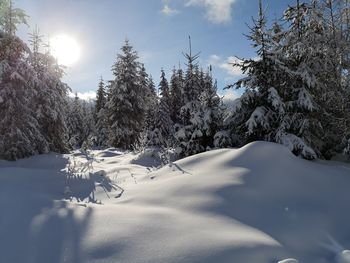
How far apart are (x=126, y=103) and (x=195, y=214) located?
23234mm

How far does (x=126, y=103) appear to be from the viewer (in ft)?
91.4

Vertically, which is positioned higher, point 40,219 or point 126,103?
point 126,103

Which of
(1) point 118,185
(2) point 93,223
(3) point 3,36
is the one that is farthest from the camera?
(3) point 3,36

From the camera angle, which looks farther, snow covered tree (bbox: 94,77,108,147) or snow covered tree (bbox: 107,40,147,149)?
snow covered tree (bbox: 94,77,108,147)

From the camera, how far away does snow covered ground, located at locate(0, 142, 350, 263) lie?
416 centimetres

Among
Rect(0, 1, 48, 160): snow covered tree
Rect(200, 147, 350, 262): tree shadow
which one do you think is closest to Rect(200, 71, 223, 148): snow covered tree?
Rect(200, 147, 350, 262): tree shadow

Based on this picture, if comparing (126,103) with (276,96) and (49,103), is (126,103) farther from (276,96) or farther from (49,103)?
(276,96)

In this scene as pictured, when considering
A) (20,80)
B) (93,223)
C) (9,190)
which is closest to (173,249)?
(93,223)

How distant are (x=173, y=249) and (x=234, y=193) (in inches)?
88.9

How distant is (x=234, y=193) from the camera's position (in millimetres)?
6027

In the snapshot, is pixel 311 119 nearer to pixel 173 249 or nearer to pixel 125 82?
pixel 173 249

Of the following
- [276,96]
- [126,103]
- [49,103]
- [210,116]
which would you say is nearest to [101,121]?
[126,103]

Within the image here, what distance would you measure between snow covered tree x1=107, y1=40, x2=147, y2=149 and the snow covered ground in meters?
19.3

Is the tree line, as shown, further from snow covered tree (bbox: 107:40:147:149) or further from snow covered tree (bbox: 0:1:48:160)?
snow covered tree (bbox: 107:40:147:149)
